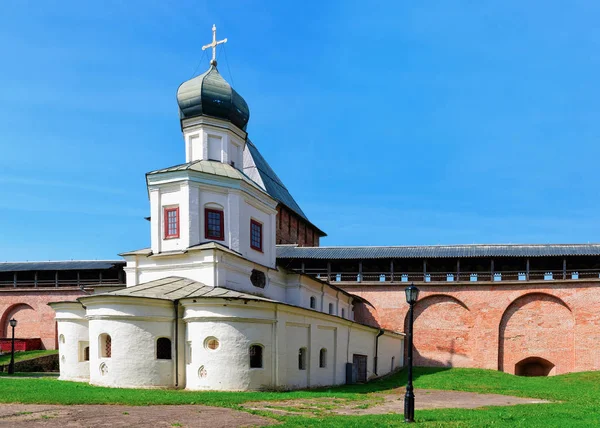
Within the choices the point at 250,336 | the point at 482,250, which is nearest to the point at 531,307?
the point at 482,250

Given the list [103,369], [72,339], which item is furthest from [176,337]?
[72,339]

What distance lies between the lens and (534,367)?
28531 mm

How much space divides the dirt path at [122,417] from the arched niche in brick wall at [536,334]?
20.3 m

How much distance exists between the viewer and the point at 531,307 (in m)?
28.1

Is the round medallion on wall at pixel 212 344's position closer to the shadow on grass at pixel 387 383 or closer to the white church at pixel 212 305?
the white church at pixel 212 305

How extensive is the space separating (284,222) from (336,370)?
14697 mm

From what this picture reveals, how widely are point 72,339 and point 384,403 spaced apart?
11645mm

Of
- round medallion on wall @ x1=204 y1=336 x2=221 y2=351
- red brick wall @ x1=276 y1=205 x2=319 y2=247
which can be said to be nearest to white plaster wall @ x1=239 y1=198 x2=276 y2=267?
round medallion on wall @ x1=204 y1=336 x2=221 y2=351

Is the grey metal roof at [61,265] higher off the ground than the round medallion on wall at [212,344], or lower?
higher

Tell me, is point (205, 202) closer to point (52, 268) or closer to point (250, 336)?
point (250, 336)

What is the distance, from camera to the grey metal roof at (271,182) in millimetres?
33531

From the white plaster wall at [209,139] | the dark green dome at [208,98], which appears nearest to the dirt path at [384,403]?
the white plaster wall at [209,139]

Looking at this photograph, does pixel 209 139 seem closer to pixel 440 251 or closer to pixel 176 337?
pixel 176 337

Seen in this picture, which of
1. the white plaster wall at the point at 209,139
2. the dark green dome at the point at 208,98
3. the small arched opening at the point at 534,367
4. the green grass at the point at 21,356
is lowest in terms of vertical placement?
the small arched opening at the point at 534,367
